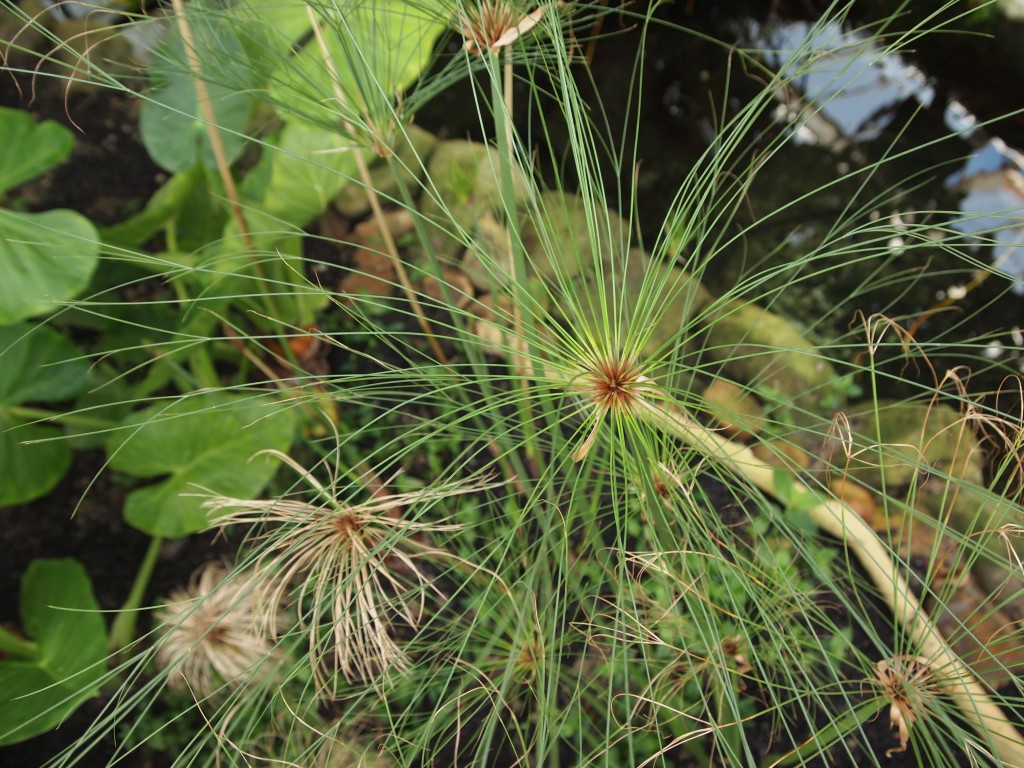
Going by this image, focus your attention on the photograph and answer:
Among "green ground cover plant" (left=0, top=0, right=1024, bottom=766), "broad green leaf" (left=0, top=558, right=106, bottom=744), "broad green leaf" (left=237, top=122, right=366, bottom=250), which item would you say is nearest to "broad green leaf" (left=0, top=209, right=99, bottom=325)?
"green ground cover plant" (left=0, top=0, right=1024, bottom=766)

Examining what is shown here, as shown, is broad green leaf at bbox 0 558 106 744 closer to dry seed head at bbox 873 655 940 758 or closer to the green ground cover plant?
the green ground cover plant

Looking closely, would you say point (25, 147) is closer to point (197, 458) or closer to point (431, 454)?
point (197, 458)

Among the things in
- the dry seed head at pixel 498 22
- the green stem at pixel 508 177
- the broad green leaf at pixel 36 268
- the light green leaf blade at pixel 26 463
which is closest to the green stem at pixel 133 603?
the light green leaf blade at pixel 26 463

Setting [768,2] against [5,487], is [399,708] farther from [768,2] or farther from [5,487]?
[768,2]

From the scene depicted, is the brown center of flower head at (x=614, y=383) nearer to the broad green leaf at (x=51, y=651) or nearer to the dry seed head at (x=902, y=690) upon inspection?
the dry seed head at (x=902, y=690)

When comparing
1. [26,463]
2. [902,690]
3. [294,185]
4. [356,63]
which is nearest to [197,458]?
[26,463]

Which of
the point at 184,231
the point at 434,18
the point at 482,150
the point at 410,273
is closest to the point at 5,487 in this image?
the point at 184,231
